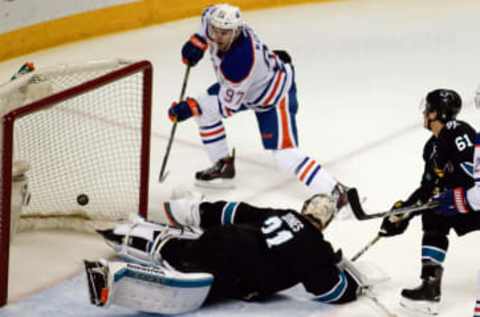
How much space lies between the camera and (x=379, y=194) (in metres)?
5.94

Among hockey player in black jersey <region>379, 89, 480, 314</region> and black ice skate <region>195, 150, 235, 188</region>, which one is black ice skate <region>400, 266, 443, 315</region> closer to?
hockey player in black jersey <region>379, 89, 480, 314</region>

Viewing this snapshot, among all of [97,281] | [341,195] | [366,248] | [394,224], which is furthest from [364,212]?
[97,281]

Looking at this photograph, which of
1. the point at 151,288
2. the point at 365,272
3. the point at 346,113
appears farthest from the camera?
the point at 346,113

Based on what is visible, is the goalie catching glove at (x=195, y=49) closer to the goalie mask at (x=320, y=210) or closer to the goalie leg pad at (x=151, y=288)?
the goalie mask at (x=320, y=210)

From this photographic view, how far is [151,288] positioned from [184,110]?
149 centimetres

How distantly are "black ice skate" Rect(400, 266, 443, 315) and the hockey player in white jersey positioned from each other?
951 millimetres

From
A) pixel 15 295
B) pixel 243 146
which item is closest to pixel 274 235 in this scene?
pixel 15 295

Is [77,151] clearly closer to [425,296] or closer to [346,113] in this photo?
[425,296]

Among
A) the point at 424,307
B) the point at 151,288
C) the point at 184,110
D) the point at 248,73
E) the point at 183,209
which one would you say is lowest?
the point at 424,307

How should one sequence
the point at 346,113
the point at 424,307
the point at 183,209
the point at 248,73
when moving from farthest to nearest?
the point at 346,113
the point at 248,73
the point at 183,209
the point at 424,307

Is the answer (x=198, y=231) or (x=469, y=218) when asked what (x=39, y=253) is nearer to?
(x=198, y=231)

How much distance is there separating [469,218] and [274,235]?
2.30 ft

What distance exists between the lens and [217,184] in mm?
6035

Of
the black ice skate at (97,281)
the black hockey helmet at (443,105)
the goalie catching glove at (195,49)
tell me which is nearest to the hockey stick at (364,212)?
the black hockey helmet at (443,105)
